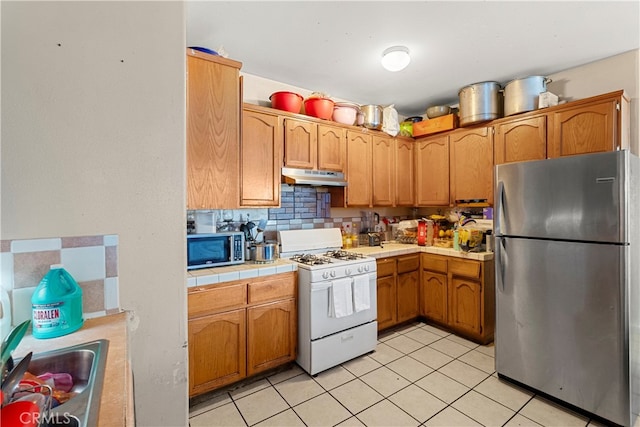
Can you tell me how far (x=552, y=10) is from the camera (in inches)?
69.5

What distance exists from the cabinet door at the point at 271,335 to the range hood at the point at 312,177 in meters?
1.01

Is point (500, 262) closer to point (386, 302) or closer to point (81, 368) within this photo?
point (386, 302)

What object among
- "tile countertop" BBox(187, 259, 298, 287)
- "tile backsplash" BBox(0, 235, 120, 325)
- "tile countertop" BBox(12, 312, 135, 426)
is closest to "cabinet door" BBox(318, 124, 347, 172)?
"tile countertop" BBox(187, 259, 298, 287)

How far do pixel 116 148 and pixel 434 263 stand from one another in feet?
9.44

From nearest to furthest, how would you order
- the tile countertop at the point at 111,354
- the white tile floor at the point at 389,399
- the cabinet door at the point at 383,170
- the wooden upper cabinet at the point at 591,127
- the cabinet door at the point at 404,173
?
the tile countertop at the point at 111,354, the white tile floor at the point at 389,399, the wooden upper cabinet at the point at 591,127, the cabinet door at the point at 383,170, the cabinet door at the point at 404,173

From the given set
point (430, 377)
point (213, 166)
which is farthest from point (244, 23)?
point (430, 377)

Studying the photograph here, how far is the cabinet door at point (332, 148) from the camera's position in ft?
8.96

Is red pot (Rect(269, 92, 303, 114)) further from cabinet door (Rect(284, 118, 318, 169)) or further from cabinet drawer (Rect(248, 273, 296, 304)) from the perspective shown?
cabinet drawer (Rect(248, 273, 296, 304))

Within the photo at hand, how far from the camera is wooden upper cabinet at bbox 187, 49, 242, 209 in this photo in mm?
1934

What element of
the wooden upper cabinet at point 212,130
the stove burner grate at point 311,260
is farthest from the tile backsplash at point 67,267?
the stove burner grate at point 311,260

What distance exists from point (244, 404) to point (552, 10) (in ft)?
10.4

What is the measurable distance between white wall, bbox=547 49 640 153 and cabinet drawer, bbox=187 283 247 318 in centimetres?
324

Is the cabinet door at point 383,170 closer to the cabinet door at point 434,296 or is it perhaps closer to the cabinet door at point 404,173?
the cabinet door at point 404,173

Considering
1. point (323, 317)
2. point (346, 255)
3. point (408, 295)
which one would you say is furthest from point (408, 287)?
point (323, 317)
